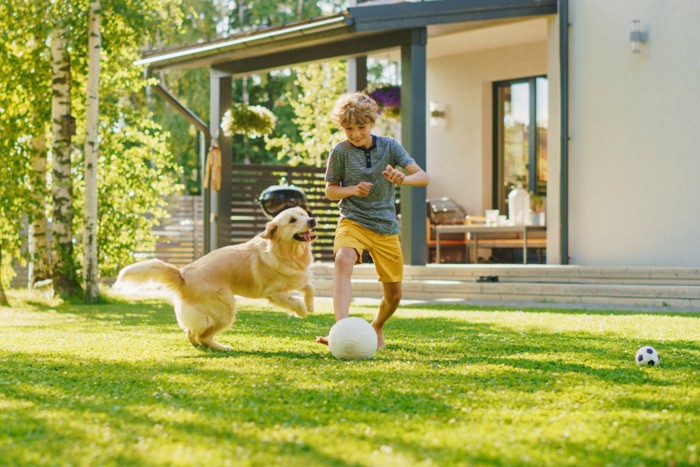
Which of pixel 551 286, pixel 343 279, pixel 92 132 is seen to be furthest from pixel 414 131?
pixel 343 279

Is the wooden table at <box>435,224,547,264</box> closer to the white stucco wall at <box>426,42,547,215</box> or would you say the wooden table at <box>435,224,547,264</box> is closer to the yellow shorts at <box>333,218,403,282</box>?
the white stucco wall at <box>426,42,547,215</box>

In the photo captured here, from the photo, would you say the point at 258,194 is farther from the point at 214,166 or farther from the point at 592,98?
the point at 592,98

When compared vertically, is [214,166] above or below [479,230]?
above

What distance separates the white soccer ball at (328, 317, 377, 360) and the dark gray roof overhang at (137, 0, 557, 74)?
7.65m

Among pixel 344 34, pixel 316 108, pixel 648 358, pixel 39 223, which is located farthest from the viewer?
pixel 316 108

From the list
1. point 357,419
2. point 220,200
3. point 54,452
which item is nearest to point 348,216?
point 357,419

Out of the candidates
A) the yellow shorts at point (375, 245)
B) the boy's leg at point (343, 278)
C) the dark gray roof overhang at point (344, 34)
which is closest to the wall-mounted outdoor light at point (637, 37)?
the dark gray roof overhang at point (344, 34)

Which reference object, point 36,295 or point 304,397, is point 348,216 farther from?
point 36,295

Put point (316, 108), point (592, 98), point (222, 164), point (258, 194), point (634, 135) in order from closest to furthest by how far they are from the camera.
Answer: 1. point (634, 135)
2. point (592, 98)
3. point (222, 164)
4. point (258, 194)
5. point (316, 108)

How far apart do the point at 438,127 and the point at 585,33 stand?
4628mm

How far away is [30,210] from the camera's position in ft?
45.4

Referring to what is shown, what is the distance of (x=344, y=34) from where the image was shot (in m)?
13.1

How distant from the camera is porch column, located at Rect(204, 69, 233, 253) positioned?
16.2 meters

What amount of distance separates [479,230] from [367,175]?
8.79 meters
